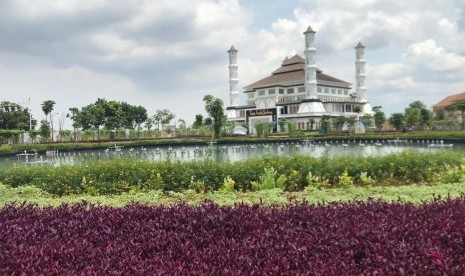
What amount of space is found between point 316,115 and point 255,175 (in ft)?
206

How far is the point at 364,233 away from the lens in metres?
3.30

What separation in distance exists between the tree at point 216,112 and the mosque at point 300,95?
18143 mm

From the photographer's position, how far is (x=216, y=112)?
2186 inches

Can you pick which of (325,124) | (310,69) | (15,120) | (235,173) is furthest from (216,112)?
(235,173)

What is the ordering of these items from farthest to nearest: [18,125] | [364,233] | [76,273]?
[18,125] < [364,233] < [76,273]

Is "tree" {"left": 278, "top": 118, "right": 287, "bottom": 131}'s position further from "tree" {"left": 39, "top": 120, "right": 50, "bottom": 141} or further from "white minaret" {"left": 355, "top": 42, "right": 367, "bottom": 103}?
"tree" {"left": 39, "top": 120, "right": 50, "bottom": 141}

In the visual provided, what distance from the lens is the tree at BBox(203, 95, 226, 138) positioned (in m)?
55.1

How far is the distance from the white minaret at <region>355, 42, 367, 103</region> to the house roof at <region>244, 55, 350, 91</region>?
6.48 feet

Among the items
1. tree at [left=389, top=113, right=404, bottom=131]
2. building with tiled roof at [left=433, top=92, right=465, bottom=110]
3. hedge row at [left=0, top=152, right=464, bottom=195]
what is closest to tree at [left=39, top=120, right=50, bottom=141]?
tree at [left=389, top=113, right=404, bottom=131]

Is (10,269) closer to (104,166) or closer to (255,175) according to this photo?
(255,175)

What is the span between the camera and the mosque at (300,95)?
2869 inches

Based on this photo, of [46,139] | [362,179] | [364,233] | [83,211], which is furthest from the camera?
[46,139]

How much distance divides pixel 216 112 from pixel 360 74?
120 feet

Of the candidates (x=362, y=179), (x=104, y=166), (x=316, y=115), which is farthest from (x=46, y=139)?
(x=362, y=179)
